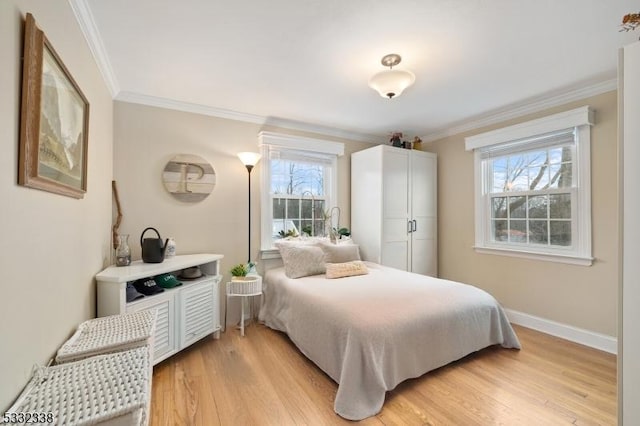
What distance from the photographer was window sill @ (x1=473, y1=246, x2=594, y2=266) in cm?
268

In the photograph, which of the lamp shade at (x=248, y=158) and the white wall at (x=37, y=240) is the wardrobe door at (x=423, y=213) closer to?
the lamp shade at (x=248, y=158)

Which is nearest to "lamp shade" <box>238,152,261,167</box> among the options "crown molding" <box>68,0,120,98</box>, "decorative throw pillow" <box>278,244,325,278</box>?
"decorative throw pillow" <box>278,244,325,278</box>

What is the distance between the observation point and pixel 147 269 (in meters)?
2.16

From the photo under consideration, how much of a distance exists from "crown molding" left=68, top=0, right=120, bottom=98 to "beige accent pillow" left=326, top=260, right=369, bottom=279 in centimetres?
253

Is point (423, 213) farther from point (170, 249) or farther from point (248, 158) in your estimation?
point (170, 249)

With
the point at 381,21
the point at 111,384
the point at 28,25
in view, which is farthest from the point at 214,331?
the point at 381,21

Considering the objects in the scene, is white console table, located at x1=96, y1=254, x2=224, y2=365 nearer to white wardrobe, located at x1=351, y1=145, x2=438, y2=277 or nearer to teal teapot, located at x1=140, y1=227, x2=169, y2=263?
teal teapot, located at x1=140, y1=227, x2=169, y2=263

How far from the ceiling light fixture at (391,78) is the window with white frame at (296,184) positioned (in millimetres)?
1537

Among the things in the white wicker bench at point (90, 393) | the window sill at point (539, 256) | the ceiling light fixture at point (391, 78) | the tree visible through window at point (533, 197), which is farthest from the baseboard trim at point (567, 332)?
the white wicker bench at point (90, 393)

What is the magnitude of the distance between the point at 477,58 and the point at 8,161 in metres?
2.68

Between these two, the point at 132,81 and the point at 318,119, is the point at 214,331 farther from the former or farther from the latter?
the point at 318,119

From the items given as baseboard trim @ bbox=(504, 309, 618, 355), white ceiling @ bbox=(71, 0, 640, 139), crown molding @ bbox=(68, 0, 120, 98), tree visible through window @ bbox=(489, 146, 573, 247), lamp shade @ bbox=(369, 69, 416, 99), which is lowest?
baseboard trim @ bbox=(504, 309, 618, 355)

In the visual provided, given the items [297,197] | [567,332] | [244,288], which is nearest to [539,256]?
[567,332]

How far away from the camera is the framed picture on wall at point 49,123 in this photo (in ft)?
3.27
